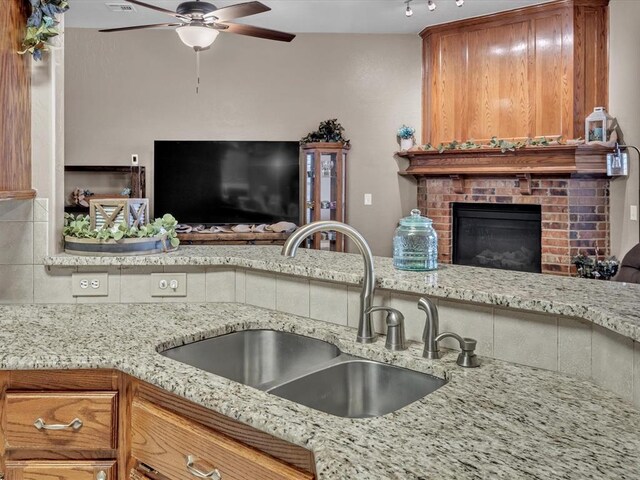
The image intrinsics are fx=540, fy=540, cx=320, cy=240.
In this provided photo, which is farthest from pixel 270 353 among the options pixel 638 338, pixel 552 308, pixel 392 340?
pixel 638 338

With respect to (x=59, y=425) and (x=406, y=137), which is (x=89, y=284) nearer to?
(x=59, y=425)

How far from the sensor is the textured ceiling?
4.91 m

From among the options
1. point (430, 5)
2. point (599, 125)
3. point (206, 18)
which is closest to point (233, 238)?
point (206, 18)

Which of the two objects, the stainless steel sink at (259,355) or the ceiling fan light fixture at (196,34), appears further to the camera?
the ceiling fan light fixture at (196,34)

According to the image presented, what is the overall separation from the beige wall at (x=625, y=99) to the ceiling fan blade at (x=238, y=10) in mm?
2993

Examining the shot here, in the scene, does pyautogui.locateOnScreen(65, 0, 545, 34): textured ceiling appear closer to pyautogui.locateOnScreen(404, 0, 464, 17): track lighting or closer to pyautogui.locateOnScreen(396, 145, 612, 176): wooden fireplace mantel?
pyautogui.locateOnScreen(404, 0, 464, 17): track lighting

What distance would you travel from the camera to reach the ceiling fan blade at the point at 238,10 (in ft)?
10.1

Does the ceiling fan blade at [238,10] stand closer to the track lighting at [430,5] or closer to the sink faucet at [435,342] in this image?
the track lighting at [430,5]

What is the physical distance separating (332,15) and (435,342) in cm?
466

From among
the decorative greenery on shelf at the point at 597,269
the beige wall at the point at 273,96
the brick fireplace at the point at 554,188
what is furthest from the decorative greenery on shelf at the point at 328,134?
the decorative greenery on shelf at the point at 597,269

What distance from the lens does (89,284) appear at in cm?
192

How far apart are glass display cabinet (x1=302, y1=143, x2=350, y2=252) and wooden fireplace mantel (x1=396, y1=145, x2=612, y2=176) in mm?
704

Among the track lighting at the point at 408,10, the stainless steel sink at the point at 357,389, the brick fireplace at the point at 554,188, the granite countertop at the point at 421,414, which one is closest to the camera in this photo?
the granite countertop at the point at 421,414

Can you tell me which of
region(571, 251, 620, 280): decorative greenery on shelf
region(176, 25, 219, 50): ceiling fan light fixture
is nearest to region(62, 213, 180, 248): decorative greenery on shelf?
region(176, 25, 219, 50): ceiling fan light fixture
